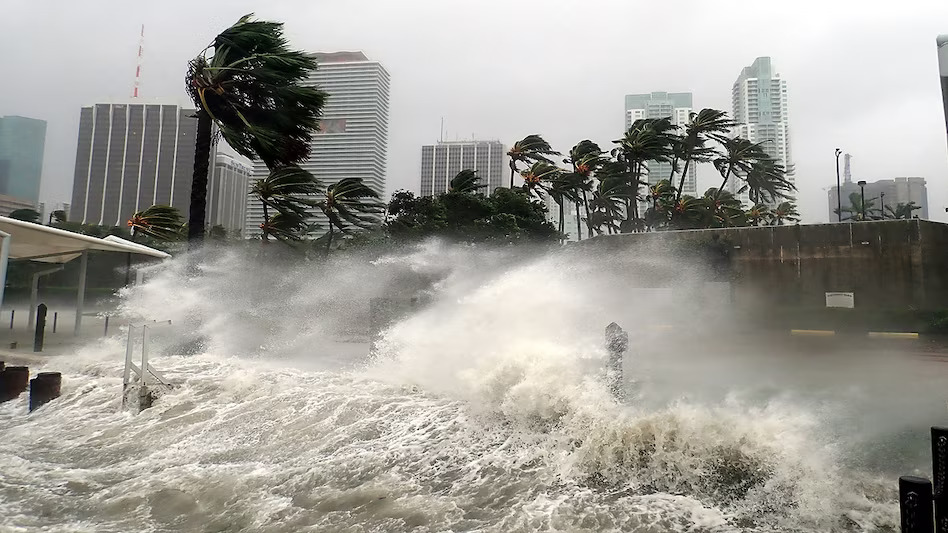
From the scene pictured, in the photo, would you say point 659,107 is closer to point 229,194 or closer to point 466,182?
point 466,182

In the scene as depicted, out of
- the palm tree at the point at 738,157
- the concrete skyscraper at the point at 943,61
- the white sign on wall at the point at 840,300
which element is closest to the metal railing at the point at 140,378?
the concrete skyscraper at the point at 943,61

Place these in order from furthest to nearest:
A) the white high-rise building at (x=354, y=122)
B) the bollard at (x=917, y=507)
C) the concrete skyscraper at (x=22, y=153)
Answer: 1. the white high-rise building at (x=354, y=122)
2. the concrete skyscraper at (x=22, y=153)
3. the bollard at (x=917, y=507)

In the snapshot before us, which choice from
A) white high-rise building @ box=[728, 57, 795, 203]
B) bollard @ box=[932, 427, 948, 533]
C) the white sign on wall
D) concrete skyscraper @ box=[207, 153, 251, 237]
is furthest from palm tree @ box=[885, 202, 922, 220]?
bollard @ box=[932, 427, 948, 533]

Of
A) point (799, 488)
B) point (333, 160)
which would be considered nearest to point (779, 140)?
point (333, 160)

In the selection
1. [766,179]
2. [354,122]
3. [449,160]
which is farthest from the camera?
[449,160]

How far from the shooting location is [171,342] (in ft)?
43.0

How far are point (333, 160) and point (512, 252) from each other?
30442mm

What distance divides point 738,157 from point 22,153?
45811mm

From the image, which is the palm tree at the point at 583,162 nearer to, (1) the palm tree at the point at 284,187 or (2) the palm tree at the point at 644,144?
(2) the palm tree at the point at 644,144

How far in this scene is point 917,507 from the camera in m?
2.98

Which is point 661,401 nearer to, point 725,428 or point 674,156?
point 725,428

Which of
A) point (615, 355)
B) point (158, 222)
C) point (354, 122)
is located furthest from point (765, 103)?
point (615, 355)

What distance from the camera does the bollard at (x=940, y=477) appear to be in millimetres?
3020

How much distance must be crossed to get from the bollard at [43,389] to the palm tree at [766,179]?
3926 centimetres
